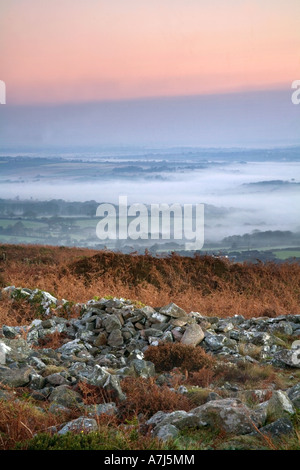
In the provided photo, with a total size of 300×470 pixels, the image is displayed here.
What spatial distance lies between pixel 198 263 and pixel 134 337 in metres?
9.68

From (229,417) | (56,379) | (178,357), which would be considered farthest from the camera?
(178,357)

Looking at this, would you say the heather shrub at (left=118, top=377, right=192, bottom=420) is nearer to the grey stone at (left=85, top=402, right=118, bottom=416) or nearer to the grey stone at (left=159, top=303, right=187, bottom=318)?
the grey stone at (left=85, top=402, right=118, bottom=416)

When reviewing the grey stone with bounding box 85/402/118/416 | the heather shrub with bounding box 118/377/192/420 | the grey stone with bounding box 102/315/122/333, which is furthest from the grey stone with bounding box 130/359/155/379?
the grey stone with bounding box 102/315/122/333

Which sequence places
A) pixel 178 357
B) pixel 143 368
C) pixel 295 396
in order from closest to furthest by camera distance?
pixel 295 396
pixel 143 368
pixel 178 357

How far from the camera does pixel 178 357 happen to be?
9.21 metres

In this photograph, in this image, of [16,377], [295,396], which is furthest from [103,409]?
[295,396]

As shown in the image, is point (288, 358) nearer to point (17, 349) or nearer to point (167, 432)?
point (167, 432)

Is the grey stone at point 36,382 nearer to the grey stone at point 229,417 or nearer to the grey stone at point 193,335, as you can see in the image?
the grey stone at point 229,417

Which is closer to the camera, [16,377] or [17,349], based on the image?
[16,377]

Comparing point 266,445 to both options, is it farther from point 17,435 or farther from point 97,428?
point 17,435

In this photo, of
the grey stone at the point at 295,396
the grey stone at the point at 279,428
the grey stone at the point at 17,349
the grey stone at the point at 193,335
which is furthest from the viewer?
the grey stone at the point at 193,335

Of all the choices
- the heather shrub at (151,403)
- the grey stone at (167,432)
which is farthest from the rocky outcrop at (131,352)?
the heather shrub at (151,403)

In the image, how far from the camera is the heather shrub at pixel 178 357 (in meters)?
8.97
